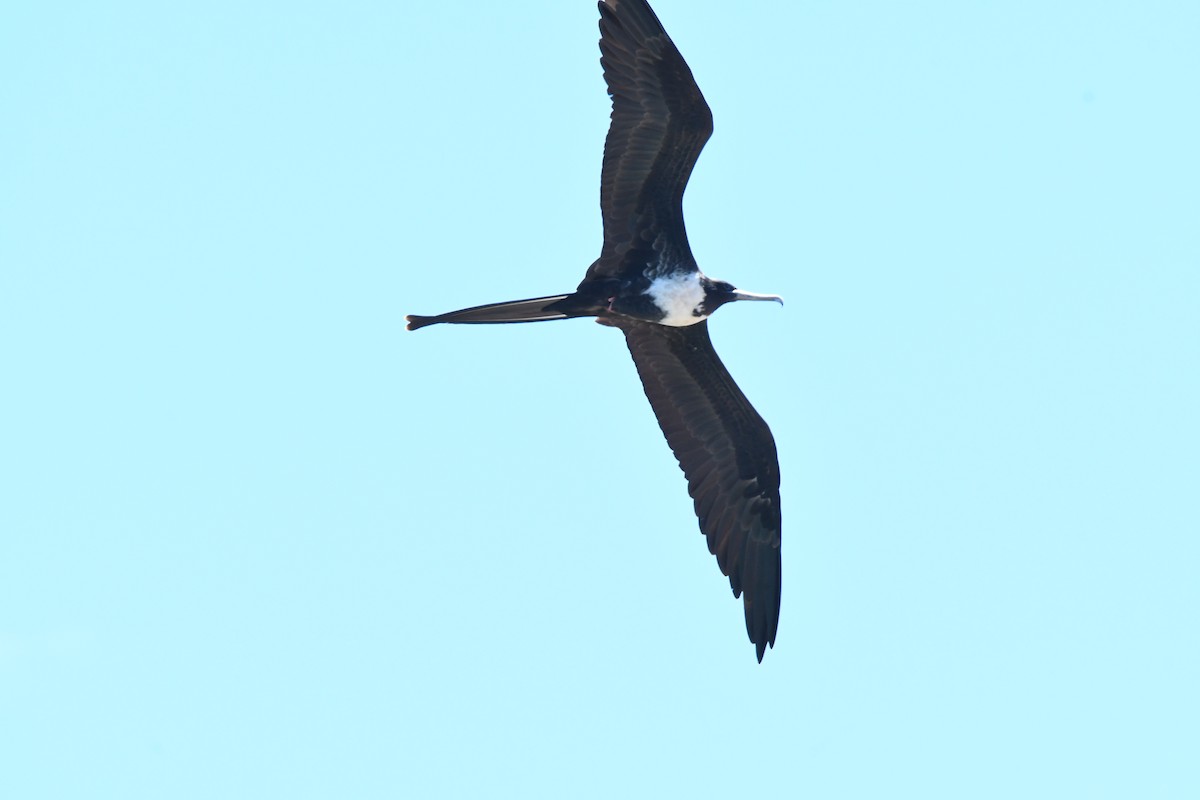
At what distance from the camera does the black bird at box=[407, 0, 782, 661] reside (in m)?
12.7

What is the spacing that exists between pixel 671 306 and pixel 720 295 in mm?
433

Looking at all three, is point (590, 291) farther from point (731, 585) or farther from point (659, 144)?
point (731, 585)

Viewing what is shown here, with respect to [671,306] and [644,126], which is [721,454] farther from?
[644,126]

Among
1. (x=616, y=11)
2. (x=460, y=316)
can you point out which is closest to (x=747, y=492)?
(x=460, y=316)

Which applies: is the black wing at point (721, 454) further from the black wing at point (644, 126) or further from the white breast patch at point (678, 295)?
the black wing at point (644, 126)

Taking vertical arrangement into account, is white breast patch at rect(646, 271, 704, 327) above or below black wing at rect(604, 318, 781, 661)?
above

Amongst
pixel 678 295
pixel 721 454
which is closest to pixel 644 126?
pixel 678 295

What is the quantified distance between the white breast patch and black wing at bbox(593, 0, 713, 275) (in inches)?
12.4

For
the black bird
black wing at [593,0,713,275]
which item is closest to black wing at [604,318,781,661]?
the black bird

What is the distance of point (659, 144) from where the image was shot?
1289cm

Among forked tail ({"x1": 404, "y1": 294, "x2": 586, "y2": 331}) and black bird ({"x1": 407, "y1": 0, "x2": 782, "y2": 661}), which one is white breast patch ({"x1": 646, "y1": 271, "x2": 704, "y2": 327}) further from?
forked tail ({"x1": 404, "y1": 294, "x2": 586, "y2": 331})

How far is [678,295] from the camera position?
13375mm

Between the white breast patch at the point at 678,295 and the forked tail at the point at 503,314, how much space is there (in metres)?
0.64

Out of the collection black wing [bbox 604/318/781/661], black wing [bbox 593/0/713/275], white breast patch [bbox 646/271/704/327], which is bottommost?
black wing [bbox 604/318/781/661]
